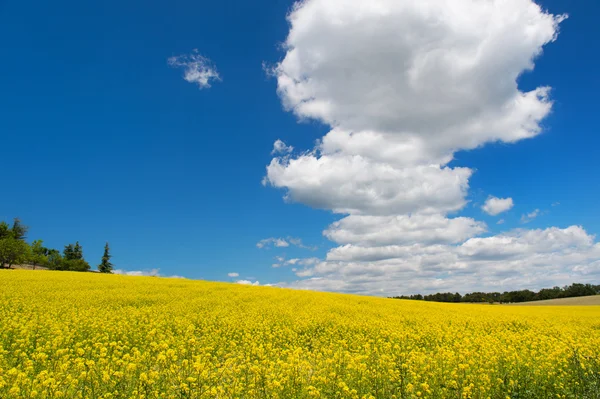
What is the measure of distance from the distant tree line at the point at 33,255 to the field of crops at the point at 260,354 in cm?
6942

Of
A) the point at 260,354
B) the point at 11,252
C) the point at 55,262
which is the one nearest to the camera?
the point at 260,354

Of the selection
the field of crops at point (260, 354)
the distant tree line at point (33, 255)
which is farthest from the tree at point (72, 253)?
the field of crops at point (260, 354)

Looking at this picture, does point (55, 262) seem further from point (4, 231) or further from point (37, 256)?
point (4, 231)

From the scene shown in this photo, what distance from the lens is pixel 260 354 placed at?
9.25 metres

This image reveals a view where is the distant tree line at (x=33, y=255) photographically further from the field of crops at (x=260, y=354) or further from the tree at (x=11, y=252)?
the field of crops at (x=260, y=354)

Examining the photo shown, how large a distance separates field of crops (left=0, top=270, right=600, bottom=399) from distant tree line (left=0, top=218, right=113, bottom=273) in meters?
69.4

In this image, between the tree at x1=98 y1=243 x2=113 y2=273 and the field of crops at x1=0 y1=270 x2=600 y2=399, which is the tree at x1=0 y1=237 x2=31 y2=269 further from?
the field of crops at x1=0 y1=270 x2=600 y2=399

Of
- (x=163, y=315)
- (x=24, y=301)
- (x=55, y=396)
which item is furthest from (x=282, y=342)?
(x=24, y=301)

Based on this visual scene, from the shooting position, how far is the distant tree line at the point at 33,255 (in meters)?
79.0

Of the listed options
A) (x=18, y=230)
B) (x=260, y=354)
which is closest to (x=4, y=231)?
(x=18, y=230)

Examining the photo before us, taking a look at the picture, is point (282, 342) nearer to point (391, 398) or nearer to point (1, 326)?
point (391, 398)

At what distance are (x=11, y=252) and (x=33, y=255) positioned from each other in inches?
549

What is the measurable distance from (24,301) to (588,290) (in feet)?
441

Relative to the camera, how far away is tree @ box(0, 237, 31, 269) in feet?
253
